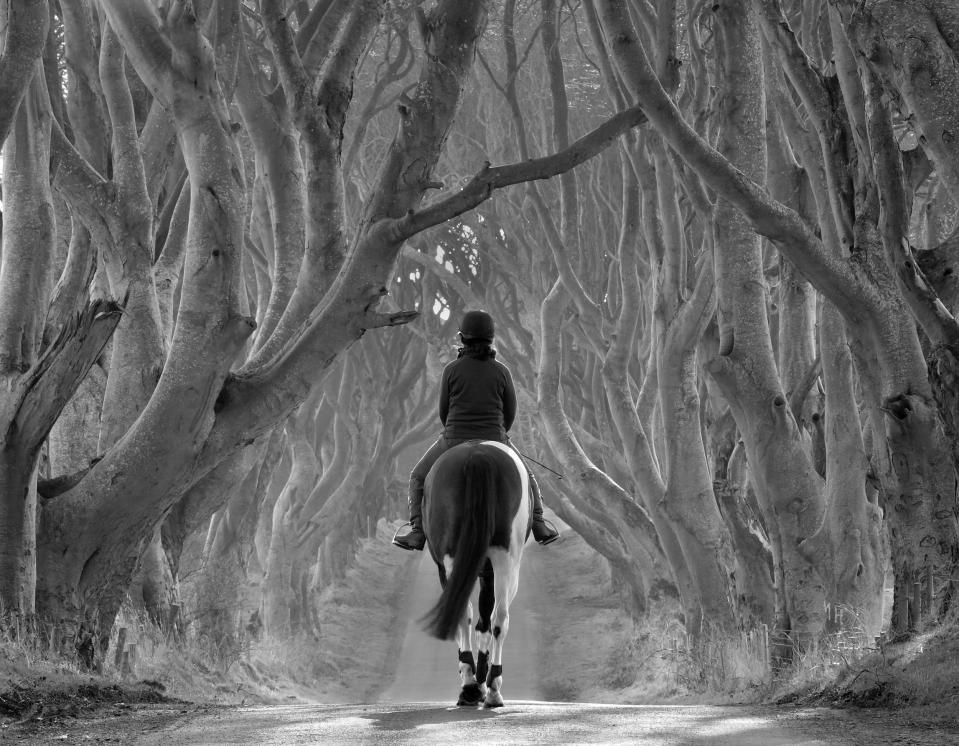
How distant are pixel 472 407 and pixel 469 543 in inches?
46.4

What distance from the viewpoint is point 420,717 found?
6.46m

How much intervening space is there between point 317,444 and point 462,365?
18.7 m

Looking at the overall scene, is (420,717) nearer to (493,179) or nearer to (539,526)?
(539,526)

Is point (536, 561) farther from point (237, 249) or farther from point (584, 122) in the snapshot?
point (237, 249)

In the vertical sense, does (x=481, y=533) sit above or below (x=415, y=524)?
below

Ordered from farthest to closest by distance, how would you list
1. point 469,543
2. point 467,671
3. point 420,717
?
1. point 467,671
2. point 469,543
3. point 420,717

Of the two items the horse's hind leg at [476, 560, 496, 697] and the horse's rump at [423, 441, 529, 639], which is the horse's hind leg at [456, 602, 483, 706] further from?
the horse's rump at [423, 441, 529, 639]

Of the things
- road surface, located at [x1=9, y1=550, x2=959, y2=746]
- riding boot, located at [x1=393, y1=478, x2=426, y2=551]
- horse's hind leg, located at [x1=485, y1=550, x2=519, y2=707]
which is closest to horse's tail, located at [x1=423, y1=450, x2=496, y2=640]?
horse's hind leg, located at [x1=485, y1=550, x2=519, y2=707]

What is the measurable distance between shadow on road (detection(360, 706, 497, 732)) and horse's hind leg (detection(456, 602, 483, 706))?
0.43 ft

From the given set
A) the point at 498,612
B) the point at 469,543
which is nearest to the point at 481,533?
the point at 469,543

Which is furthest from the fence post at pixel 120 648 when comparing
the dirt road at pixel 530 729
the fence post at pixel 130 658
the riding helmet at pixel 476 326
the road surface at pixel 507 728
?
the riding helmet at pixel 476 326

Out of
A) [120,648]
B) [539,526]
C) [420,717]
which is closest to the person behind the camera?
[420,717]

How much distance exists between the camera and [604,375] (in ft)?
49.2

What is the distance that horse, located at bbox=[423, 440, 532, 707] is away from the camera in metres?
7.06
